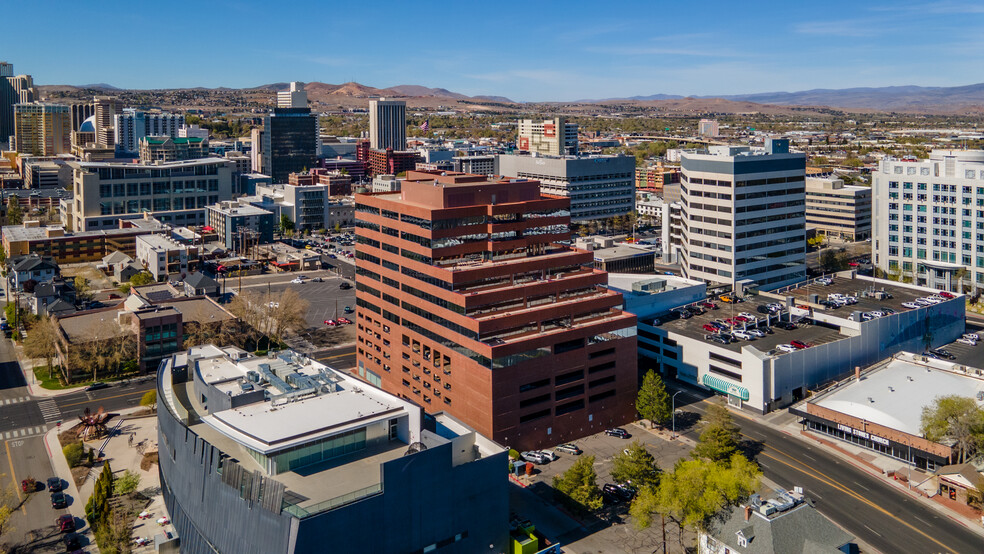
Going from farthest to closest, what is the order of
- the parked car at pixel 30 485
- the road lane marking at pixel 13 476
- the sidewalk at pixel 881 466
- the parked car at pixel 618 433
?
1. the parked car at pixel 618 433
2. the parked car at pixel 30 485
3. the road lane marking at pixel 13 476
4. the sidewalk at pixel 881 466

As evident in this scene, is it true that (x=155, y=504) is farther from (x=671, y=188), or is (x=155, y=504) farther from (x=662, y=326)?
(x=671, y=188)

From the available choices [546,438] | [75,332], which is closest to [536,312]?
[546,438]

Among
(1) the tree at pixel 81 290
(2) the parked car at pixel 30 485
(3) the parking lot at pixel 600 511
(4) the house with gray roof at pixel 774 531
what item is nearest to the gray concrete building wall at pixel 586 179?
(1) the tree at pixel 81 290

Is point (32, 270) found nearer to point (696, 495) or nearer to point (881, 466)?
point (696, 495)

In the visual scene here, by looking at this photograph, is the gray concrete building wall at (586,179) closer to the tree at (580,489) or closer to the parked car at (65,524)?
the tree at (580,489)

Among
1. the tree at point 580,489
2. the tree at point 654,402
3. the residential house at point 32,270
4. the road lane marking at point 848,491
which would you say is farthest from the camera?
the residential house at point 32,270

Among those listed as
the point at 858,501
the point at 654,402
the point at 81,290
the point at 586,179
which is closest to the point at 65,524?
the point at 654,402

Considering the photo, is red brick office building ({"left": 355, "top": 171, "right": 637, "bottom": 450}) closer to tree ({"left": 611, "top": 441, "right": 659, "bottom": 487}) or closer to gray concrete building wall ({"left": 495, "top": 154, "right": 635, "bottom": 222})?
tree ({"left": 611, "top": 441, "right": 659, "bottom": 487})

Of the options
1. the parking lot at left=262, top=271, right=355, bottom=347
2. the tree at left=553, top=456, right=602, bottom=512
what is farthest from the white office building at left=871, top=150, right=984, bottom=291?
the tree at left=553, top=456, right=602, bottom=512
